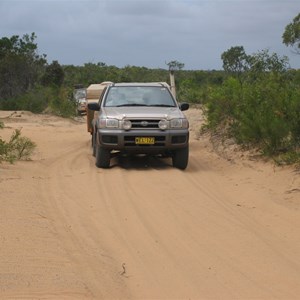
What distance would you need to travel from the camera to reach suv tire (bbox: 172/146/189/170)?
37.8 ft

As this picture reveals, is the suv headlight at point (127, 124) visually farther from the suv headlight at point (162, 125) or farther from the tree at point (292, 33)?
the tree at point (292, 33)

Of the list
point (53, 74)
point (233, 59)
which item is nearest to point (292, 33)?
point (233, 59)

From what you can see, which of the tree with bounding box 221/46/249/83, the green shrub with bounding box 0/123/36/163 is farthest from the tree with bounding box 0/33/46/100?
the green shrub with bounding box 0/123/36/163

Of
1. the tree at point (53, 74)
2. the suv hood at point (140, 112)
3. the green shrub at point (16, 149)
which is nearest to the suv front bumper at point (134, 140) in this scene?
the suv hood at point (140, 112)

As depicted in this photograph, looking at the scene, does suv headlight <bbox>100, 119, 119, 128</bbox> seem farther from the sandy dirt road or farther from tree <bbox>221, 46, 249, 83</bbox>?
tree <bbox>221, 46, 249, 83</bbox>

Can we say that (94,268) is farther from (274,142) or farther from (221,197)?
(274,142)

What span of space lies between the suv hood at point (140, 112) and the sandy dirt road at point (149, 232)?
3.31 ft

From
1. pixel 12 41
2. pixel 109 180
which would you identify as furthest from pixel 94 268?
A: pixel 12 41

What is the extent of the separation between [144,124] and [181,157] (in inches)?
38.8

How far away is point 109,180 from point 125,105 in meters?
2.49

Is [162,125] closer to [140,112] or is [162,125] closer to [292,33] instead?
[140,112]

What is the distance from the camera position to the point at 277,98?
40.2 ft

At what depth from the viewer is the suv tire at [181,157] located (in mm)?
11508

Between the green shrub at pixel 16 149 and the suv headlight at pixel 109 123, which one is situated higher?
the suv headlight at pixel 109 123
